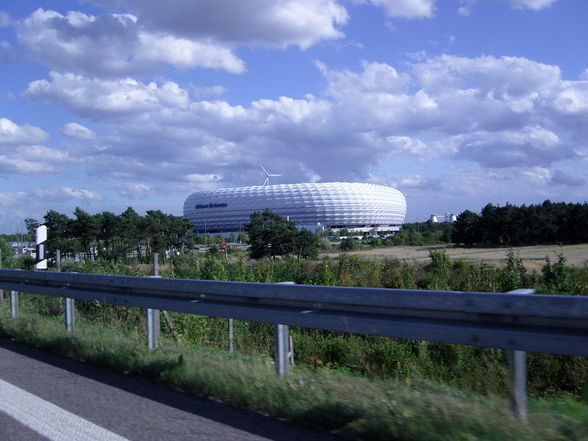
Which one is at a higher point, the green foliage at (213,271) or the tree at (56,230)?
the tree at (56,230)

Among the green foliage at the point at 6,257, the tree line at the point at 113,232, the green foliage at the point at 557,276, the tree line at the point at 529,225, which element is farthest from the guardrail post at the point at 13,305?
the tree line at the point at 529,225

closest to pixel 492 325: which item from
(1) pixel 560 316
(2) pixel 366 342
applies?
(1) pixel 560 316

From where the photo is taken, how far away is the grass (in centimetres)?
383

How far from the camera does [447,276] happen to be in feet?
75.3

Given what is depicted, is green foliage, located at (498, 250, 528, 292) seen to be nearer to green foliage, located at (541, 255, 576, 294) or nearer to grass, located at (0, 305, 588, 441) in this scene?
green foliage, located at (541, 255, 576, 294)

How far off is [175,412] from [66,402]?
1145 mm

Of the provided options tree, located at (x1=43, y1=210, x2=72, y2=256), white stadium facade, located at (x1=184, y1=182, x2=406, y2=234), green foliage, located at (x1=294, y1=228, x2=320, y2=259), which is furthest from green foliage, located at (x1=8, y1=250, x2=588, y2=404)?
white stadium facade, located at (x1=184, y1=182, x2=406, y2=234)

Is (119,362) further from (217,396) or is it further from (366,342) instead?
(366,342)

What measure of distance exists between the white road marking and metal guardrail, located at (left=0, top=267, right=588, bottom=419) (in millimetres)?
1776

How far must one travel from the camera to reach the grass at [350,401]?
383 centimetres

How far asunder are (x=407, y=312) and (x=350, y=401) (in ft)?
2.75

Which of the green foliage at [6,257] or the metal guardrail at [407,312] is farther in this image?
the green foliage at [6,257]

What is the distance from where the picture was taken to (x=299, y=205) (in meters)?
152

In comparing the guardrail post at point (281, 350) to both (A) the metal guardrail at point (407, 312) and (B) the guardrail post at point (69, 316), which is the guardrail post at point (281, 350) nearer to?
(A) the metal guardrail at point (407, 312)
